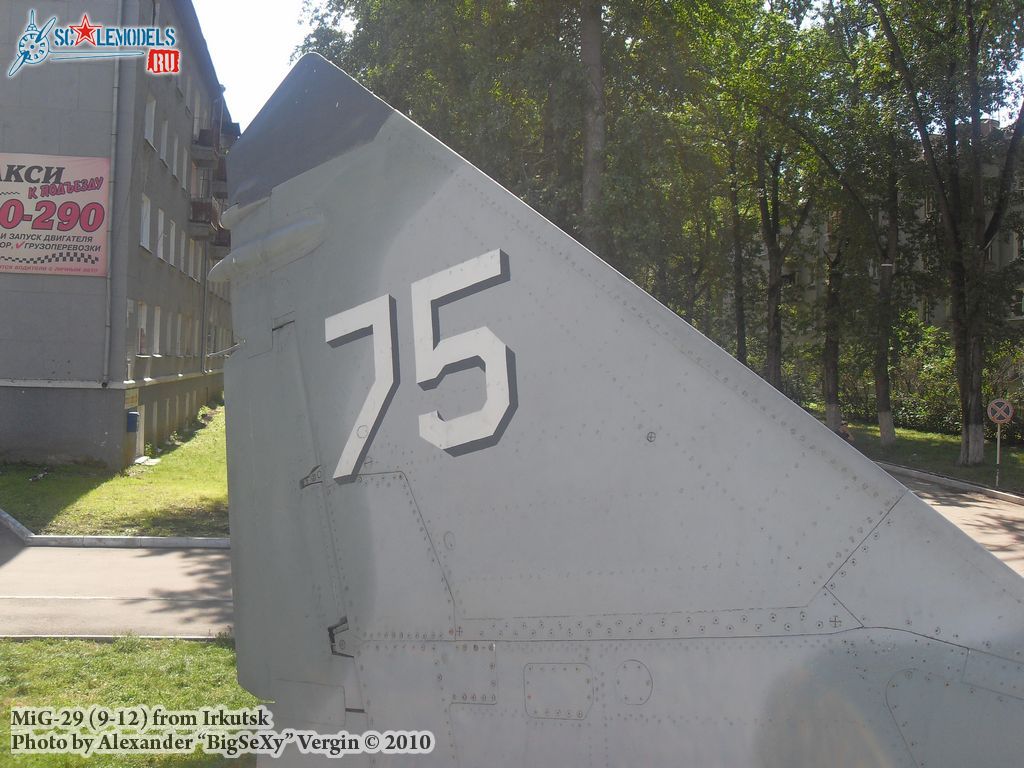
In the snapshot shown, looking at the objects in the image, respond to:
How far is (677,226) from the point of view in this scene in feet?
66.2

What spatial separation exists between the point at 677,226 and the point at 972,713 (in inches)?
739

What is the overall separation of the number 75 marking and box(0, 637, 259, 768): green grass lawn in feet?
10.7

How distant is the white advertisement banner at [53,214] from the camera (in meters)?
18.0

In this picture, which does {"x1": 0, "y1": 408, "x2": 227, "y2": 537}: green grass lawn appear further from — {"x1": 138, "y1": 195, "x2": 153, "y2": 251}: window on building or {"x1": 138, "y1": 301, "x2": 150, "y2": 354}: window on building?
{"x1": 138, "y1": 195, "x2": 153, "y2": 251}: window on building

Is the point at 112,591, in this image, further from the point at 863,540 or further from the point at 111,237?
the point at 111,237

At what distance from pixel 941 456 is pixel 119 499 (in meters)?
24.1

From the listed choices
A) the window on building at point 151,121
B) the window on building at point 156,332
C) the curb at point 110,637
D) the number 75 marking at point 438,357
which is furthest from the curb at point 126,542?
the window on building at point 151,121

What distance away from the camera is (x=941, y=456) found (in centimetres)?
2788

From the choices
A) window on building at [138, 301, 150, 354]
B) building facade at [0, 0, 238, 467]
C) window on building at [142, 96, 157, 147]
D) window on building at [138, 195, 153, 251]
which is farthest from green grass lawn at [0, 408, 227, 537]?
window on building at [142, 96, 157, 147]

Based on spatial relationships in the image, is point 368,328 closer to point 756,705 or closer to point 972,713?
point 756,705

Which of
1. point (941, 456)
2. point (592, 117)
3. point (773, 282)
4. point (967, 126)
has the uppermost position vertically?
point (967, 126)

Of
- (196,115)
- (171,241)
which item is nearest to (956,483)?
(171,241)

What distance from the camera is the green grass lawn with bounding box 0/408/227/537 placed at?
13617 millimetres

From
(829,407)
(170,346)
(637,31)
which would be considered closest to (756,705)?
(637,31)
